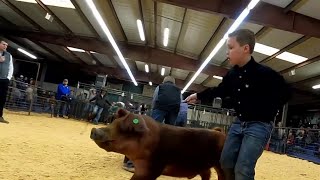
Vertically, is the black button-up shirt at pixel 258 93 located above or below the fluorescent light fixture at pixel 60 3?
below

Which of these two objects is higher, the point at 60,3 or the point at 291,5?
the point at 60,3

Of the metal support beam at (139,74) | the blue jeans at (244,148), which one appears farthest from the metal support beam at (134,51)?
the blue jeans at (244,148)

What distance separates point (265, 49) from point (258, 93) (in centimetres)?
1129

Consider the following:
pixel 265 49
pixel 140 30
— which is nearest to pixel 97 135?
pixel 265 49

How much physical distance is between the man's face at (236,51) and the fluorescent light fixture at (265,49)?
34.8 ft

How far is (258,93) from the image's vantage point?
2488 mm

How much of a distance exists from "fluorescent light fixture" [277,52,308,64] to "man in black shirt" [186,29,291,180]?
11.5 m

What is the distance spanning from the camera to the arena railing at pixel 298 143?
39.0 feet

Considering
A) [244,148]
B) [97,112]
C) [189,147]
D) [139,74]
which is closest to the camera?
[244,148]

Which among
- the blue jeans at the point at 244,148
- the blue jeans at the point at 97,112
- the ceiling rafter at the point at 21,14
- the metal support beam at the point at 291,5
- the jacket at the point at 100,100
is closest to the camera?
the blue jeans at the point at 244,148

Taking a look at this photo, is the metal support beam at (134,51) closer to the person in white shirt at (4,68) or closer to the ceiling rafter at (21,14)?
the ceiling rafter at (21,14)

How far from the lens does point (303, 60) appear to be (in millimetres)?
13789

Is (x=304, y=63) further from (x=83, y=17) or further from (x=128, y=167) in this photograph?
(x=128, y=167)

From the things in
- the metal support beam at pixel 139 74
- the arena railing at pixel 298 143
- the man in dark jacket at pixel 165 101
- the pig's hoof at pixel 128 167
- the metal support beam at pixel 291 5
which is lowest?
the pig's hoof at pixel 128 167
